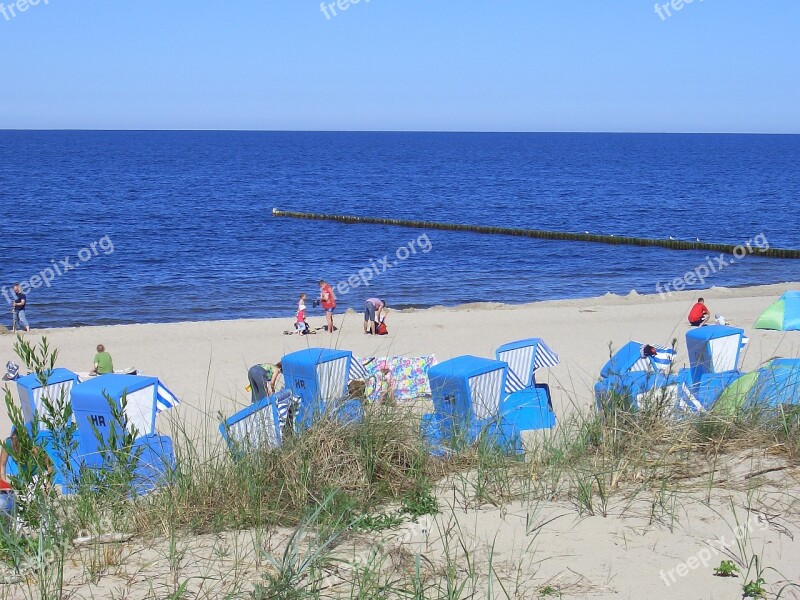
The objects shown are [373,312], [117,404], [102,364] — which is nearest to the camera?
[117,404]

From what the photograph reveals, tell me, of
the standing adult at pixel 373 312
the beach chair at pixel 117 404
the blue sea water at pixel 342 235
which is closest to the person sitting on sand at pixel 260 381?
the beach chair at pixel 117 404

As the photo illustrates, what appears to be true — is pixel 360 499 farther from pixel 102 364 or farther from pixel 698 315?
pixel 698 315

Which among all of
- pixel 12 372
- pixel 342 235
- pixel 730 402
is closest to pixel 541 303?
pixel 12 372

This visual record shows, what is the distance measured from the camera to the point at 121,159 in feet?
391

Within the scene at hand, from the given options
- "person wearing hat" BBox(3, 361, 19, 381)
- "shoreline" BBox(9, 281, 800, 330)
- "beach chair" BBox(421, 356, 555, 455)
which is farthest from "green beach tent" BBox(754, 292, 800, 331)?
"person wearing hat" BBox(3, 361, 19, 381)

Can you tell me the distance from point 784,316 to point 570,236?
2465 centimetres

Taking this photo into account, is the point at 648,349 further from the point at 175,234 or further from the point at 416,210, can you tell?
the point at 416,210

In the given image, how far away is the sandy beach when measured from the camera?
4.46m

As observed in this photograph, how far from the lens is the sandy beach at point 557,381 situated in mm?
4465

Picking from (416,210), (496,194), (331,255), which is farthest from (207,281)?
(496,194)

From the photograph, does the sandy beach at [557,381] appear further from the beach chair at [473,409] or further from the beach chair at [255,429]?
→ the beach chair at [473,409]

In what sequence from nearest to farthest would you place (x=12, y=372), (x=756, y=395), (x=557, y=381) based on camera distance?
(x=756, y=395), (x=557, y=381), (x=12, y=372)

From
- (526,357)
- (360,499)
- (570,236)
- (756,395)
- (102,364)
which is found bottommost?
(570,236)

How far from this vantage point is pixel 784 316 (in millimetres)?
18859
